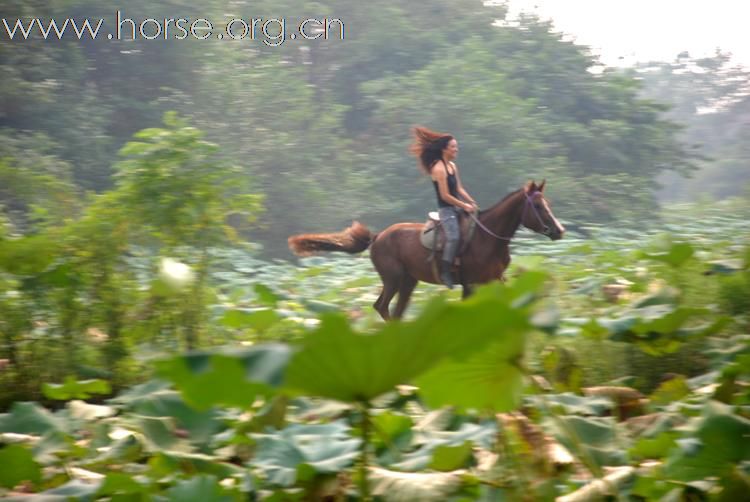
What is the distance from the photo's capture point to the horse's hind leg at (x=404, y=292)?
690 cm

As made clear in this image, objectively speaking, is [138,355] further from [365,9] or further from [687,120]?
[687,120]

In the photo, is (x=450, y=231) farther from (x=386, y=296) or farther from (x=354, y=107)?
(x=354, y=107)

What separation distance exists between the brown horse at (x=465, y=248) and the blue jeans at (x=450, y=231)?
8 centimetres

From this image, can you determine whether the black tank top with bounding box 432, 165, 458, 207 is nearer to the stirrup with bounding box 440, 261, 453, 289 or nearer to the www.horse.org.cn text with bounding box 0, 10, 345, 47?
the stirrup with bounding box 440, 261, 453, 289

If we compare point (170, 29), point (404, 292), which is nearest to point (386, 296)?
point (404, 292)

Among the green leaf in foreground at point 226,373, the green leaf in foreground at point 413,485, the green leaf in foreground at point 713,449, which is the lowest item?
the green leaf in foreground at point 413,485

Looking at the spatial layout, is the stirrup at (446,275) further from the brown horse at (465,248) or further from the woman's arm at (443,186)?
the woman's arm at (443,186)

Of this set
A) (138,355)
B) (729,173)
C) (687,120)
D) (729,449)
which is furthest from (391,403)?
(687,120)

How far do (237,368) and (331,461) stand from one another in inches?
23.1

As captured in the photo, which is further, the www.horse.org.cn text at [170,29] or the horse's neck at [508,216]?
the www.horse.org.cn text at [170,29]

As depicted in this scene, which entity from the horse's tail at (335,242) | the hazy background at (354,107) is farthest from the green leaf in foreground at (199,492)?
the hazy background at (354,107)

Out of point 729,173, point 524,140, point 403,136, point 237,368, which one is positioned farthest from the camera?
point 729,173

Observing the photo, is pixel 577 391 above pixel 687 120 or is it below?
above

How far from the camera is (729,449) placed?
163 centimetres
